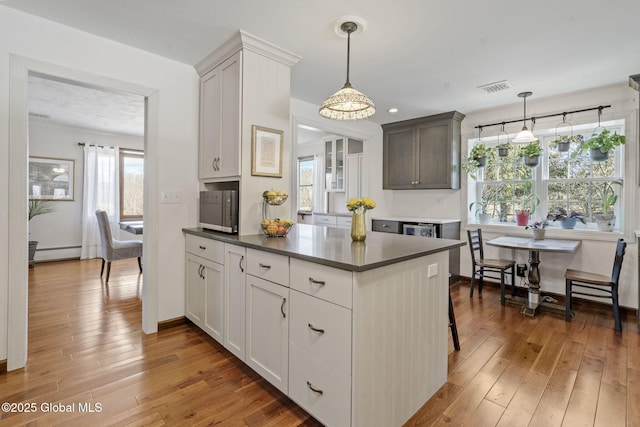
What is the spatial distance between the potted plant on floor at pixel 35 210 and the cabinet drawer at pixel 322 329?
5387 mm

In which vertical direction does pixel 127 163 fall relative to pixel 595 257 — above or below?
above

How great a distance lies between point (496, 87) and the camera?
345 centimetres


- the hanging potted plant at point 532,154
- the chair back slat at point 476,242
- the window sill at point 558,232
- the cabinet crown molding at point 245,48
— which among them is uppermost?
the cabinet crown molding at point 245,48

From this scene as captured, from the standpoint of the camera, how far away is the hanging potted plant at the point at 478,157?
4.21 metres

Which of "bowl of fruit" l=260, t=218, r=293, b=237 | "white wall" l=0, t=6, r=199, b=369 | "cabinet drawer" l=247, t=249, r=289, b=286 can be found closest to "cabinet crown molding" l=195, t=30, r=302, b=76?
"white wall" l=0, t=6, r=199, b=369

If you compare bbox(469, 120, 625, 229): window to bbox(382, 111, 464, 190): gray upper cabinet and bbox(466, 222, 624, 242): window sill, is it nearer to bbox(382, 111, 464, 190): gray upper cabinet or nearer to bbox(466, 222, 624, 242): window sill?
bbox(466, 222, 624, 242): window sill

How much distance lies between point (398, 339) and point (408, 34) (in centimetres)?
221

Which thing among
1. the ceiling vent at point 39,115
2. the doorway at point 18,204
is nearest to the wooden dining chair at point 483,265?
the doorway at point 18,204

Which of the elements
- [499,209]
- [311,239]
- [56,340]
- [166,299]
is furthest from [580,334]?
[56,340]

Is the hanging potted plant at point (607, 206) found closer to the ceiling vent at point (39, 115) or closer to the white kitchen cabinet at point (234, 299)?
the white kitchen cabinet at point (234, 299)

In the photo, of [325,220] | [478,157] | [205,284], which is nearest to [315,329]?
[205,284]

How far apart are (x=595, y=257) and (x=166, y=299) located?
4.68 metres

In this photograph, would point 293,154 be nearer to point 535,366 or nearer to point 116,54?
point 116,54

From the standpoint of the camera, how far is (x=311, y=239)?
2.24m
